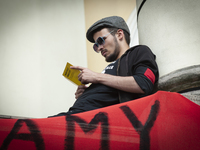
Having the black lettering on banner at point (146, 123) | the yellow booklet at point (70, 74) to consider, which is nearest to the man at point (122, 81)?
the yellow booklet at point (70, 74)

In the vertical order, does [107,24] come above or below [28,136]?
above

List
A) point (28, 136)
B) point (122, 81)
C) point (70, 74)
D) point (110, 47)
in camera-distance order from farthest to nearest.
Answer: point (110, 47), point (70, 74), point (122, 81), point (28, 136)

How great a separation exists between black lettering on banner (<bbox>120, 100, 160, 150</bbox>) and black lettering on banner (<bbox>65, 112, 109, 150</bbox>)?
0.07 m

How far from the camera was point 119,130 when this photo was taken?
0.52 meters

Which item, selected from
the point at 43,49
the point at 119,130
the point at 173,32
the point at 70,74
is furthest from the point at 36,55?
the point at 119,130

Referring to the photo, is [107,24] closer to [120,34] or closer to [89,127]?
[120,34]

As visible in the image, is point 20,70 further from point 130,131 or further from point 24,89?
point 130,131

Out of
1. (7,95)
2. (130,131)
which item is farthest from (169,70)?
(7,95)

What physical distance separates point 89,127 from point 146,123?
0.52 feet

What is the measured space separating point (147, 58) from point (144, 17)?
0.95ft

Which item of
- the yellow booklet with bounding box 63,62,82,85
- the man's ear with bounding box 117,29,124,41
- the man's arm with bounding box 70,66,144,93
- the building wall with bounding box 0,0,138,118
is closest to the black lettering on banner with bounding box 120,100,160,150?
the man's arm with bounding box 70,66,144,93

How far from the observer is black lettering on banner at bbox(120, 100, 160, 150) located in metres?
0.49

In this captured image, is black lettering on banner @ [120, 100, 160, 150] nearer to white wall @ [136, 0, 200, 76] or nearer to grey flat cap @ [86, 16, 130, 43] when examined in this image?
white wall @ [136, 0, 200, 76]

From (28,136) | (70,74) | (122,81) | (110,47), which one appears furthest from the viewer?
(110,47)
